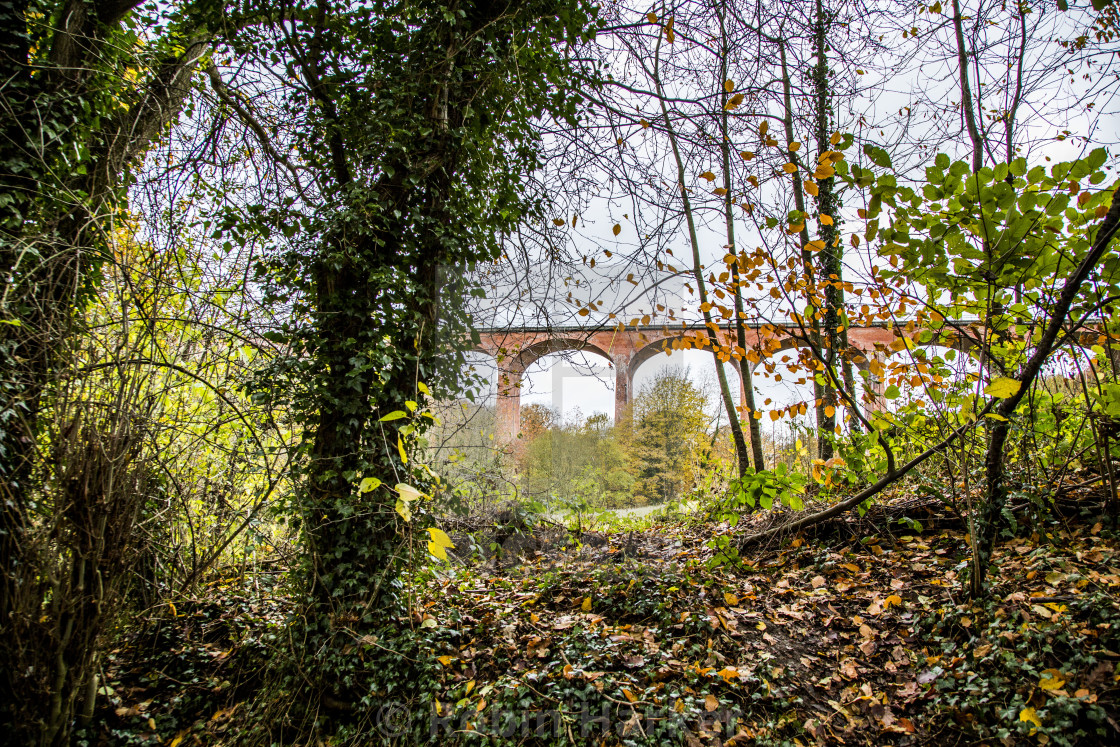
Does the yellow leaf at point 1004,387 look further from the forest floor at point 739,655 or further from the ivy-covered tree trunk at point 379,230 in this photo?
the ivy-covered tree trunk at point 379,230

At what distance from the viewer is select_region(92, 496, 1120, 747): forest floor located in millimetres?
1786

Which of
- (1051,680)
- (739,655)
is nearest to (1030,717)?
(1051,680)

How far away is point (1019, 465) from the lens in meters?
3.05

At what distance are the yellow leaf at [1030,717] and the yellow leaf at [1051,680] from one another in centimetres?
11

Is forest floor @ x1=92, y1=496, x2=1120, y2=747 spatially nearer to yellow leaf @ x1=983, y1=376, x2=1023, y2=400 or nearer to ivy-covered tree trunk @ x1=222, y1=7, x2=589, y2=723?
ivy-covered tree trunk @ x1=222, y1=7, x2=589, y2=723

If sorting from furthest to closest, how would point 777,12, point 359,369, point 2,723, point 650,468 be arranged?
point 650,468, point 777,12, point 359,369, point 2,723

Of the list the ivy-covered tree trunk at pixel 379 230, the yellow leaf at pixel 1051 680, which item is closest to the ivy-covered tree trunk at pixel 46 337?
the ivy-covered tree trunk at pixel 379 230

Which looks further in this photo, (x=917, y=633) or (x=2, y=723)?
(x=917, y=633)

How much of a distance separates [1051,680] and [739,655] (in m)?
1.03

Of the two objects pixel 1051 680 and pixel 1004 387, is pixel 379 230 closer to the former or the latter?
pixel 1004 387

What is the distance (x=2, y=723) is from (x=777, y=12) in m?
5.34

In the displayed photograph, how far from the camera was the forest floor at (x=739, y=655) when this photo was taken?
1786 millimetres

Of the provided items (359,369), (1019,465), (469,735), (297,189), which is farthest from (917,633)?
(297,189)

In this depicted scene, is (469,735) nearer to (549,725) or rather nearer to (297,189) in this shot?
(549,725)
